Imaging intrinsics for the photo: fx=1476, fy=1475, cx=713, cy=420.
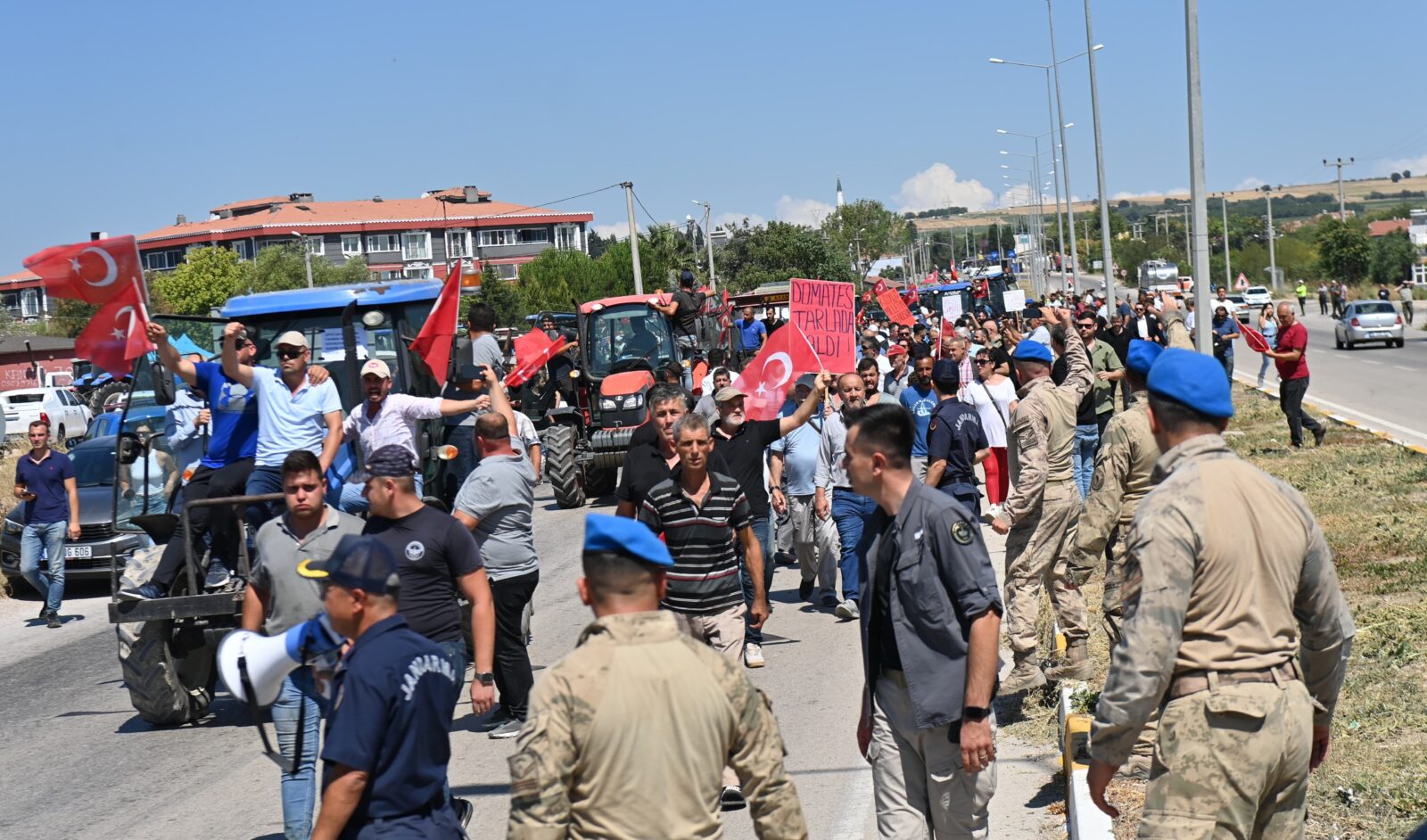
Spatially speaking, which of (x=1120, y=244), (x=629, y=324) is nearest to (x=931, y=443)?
(x=629, y=324)

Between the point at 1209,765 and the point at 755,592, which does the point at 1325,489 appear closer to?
the point at 755,592

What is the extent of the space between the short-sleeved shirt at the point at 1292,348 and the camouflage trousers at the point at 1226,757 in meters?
16.1

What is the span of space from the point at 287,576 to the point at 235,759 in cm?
315

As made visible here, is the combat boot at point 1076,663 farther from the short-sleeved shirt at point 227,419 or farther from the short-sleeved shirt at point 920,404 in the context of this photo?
the short-sleeved shirt at point 227,419

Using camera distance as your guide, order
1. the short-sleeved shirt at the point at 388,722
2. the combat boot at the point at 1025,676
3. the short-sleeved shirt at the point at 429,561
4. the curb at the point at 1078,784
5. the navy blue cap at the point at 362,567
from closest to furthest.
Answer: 1. the short-sleeved shirt at the point at 388,722
2. the navy blue cap at the point at 362,567
3. the curb at the point at 1078,784
4. the short-sleeved shirt at the point at 429,561
5. the combat boot at the point at 1025,676

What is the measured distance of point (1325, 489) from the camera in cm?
1516

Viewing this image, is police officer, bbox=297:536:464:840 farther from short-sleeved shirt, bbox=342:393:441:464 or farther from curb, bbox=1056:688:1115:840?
short-sleeved shirt, bbox=342:393:441:464

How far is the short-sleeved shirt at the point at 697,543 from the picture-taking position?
23.8 ft

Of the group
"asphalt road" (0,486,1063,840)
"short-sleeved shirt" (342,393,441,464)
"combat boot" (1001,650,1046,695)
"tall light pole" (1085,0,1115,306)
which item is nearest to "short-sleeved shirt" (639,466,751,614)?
"asphalt road" (0,486,1063,840)


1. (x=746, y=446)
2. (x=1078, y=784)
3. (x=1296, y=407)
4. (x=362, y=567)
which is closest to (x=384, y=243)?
(x=1296, y=407)

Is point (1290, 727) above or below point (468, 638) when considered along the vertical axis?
above

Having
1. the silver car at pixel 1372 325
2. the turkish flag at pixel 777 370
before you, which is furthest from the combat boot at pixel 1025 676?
the silver car at pixel 1372 325

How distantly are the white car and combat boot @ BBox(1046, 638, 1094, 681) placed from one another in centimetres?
3789

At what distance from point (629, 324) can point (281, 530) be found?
14.5 m
